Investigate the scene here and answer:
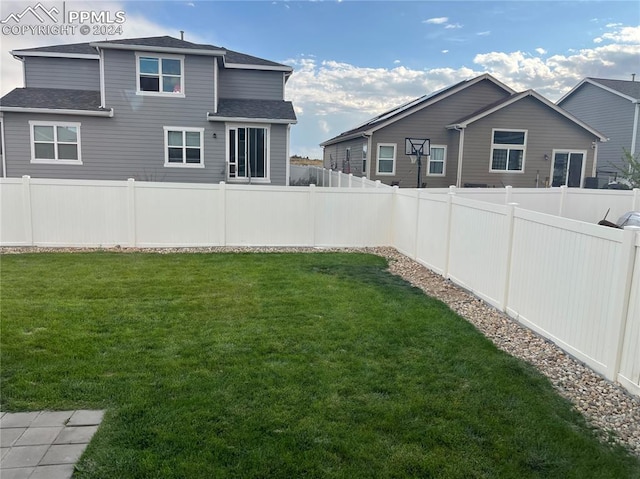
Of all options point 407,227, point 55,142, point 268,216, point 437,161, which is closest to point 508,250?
point 407,227

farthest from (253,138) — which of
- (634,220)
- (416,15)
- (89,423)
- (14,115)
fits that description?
(89,423)

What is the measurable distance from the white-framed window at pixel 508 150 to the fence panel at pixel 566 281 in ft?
50.0

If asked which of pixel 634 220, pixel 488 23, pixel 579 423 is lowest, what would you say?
pixel 579 423

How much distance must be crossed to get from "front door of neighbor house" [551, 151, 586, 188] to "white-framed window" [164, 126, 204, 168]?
14639mm

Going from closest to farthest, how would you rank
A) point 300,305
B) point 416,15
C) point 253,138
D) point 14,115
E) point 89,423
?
point 89,423 → point 300,305 → point 416,15 → point 14,115 → point 253,138

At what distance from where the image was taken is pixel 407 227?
9.83 meters

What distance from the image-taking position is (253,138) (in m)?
16.6

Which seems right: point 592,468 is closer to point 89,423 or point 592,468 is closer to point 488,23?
point 89,423

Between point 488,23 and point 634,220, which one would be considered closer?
point 634,220

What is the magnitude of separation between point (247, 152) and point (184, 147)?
84.6 inches

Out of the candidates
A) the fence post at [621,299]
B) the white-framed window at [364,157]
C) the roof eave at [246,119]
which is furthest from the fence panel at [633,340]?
the white-framed window at [364,157]

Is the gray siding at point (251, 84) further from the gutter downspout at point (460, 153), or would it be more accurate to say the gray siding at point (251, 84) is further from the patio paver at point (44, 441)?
the patio paver at point (44, 441)

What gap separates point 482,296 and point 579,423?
3228 millimetres

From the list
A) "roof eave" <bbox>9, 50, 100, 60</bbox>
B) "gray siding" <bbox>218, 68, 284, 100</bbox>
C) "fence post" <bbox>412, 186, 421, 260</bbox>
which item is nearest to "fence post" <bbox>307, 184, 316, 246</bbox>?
"fence post" <bbox>412, 186, 421, 260</bbox>
